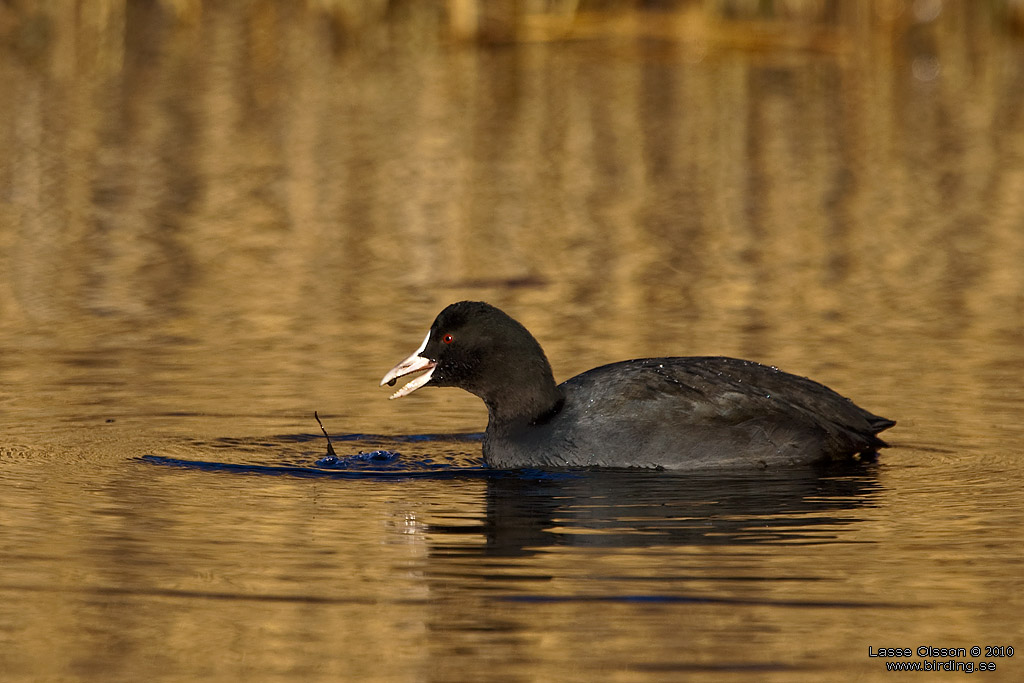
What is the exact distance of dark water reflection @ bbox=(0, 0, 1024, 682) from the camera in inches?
246

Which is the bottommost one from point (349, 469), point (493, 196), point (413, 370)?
point (349, 469)

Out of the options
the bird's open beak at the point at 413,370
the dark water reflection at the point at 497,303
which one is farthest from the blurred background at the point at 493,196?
the bird's open beak at the point at 413,370

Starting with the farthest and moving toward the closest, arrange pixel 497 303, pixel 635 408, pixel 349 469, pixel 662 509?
pixel 497 303
pixel 635 408
pixel 349 469
pixel 662 509

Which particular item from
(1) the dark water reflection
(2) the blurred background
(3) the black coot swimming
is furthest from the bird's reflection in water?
(2) the blurred background

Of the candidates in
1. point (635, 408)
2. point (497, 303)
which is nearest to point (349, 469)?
Answer: point (635, 408)

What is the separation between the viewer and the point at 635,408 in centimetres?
904

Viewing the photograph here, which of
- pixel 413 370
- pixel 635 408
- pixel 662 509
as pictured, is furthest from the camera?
pixel 413 370

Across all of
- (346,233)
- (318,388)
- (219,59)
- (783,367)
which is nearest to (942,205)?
(346,233)

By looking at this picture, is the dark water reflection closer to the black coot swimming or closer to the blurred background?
the blurred background

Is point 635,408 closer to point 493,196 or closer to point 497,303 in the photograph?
point 497,303

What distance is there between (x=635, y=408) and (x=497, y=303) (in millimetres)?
3821

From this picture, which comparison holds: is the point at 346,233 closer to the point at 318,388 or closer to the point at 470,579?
the point at 318,388

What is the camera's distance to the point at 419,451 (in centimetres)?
921

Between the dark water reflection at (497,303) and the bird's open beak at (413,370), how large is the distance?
1.02 feet
